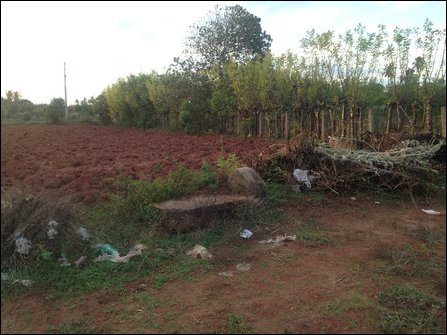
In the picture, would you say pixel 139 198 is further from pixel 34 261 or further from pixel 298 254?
pixel 298 254

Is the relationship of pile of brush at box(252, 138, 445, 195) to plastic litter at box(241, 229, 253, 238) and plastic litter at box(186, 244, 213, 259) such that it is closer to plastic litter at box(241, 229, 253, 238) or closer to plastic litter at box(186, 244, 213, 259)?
plastic litter at box(241, 229, 253, 238)

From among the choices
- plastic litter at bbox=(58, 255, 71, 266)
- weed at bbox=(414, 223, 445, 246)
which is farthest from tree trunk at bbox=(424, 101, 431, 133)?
plastic litter at bbox=(58, 255, 71, 266)

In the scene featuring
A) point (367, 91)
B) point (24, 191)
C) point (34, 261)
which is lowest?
point (34, 261)

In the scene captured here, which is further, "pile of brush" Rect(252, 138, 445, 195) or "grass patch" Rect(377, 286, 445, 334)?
"pile of brush" Rect(252, 138, 445, 195)

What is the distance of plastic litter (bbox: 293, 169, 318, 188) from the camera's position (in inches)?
220

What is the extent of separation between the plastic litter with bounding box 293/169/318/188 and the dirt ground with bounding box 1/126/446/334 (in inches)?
45.9

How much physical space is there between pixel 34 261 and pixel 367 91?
7.36 m

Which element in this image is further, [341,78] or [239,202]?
[341,78]

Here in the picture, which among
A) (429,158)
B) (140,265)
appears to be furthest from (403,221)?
(140,265)

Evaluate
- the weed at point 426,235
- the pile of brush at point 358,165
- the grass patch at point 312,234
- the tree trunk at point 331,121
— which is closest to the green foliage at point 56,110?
the grass patch at point 312,234

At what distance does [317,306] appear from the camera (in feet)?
8.53

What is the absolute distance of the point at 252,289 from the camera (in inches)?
117

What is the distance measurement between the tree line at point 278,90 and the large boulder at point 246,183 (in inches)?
78.5

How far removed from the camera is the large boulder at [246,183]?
190 inches
